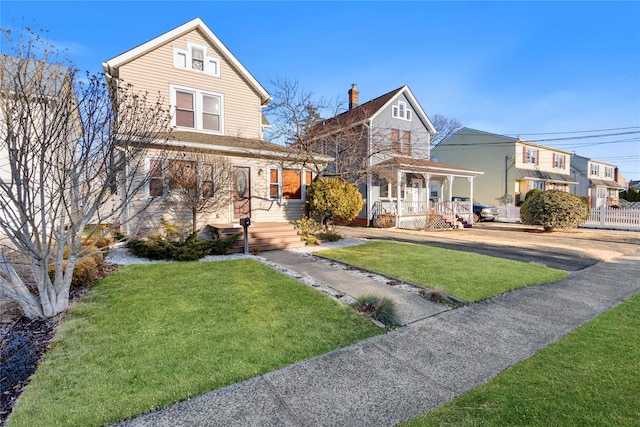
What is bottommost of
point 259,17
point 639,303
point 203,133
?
point 639,303

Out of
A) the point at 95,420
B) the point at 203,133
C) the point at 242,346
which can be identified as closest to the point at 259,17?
the point at 203,133

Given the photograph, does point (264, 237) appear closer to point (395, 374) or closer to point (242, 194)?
point (242, 194)

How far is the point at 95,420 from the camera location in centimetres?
241

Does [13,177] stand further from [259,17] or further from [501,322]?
[259,17]

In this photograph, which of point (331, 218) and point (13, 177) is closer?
point (13, 177)

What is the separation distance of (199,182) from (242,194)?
2.50 meters

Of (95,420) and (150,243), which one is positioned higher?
(150,243)

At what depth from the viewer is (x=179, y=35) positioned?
1244cm

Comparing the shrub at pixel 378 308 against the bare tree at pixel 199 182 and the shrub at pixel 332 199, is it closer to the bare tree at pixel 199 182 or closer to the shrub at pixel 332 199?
the bare tree at pixel 199 182

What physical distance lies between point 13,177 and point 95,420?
10.7 ft

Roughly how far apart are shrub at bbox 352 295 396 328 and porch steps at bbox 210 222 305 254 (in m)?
5.43

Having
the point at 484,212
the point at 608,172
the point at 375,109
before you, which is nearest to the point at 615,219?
the point at 484,212

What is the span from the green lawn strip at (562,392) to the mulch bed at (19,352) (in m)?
3.49

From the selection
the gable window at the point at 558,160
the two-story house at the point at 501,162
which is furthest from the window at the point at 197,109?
the gable window at the point at 558,160
